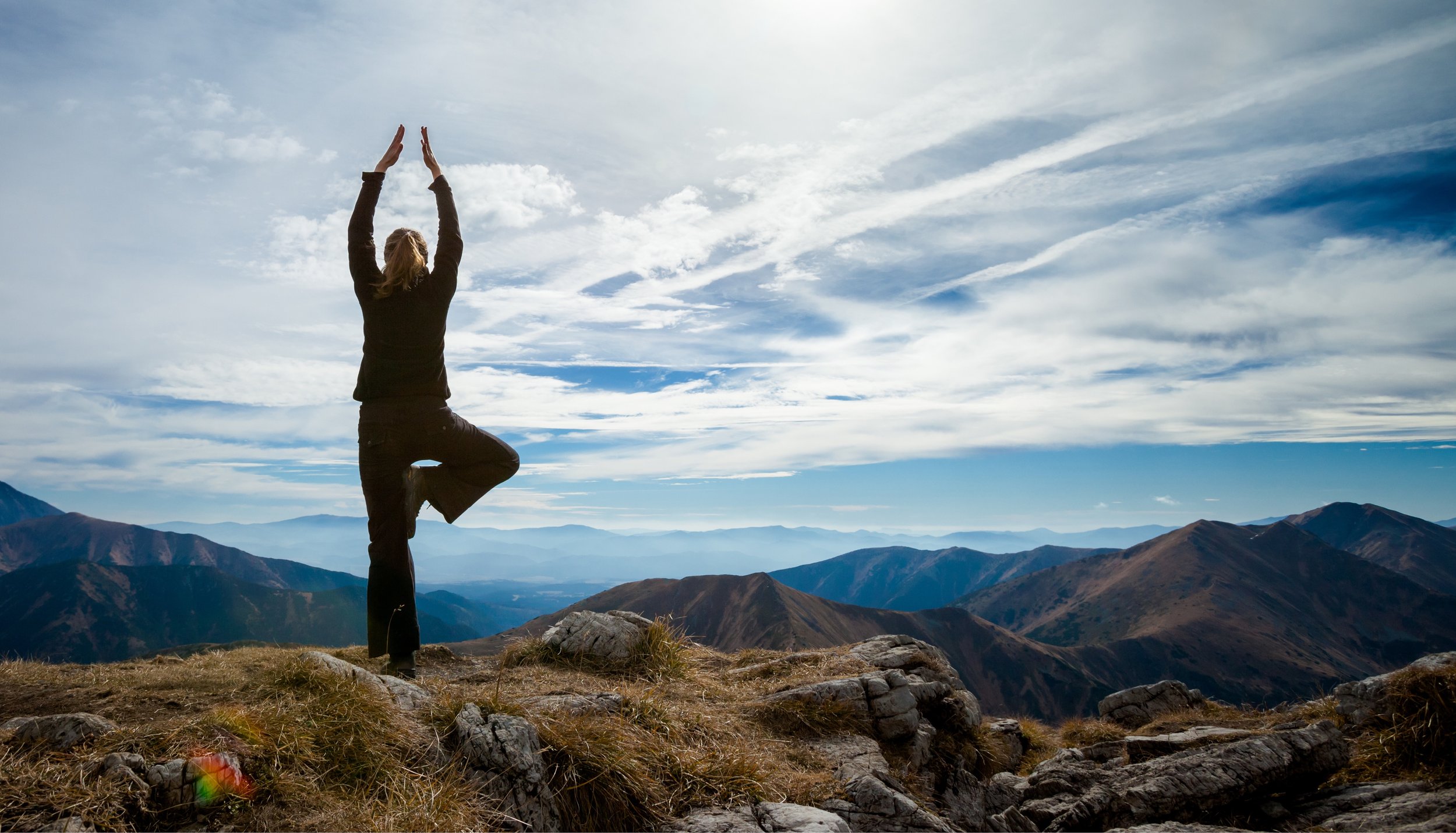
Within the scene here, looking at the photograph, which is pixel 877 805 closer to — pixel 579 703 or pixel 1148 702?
pixel 579 703

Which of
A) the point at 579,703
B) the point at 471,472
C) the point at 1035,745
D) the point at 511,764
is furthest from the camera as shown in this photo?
the point at 1035,745

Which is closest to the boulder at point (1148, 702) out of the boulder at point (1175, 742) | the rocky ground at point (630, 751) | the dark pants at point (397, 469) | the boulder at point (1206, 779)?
the rocky ground at point (630, 751)

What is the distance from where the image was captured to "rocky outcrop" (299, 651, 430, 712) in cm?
599

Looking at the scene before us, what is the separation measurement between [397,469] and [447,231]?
2816 millimetres

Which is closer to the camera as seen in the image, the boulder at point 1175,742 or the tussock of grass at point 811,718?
the tussock of grass at point 811,718

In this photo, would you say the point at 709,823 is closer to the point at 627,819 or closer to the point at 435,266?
the point at 627,819

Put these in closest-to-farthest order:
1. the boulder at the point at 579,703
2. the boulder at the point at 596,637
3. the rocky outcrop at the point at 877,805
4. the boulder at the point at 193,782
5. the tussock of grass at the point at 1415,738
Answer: the boulder at the point at 193,782 → the rocky outcrop at the point at 877,805 → the boulder at the point at 579,703 → the tussock of grass at the point at 1415,738 → the boulder at the point at 596,637

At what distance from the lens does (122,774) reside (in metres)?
4.08

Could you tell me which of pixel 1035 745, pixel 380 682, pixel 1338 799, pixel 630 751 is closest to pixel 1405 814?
pixel 1338 799

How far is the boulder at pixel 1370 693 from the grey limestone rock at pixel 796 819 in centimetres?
808

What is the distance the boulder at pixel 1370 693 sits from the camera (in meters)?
8.91

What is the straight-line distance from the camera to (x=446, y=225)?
7.77 meters

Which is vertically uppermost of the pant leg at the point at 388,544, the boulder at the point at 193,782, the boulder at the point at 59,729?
the pant leg at the point at 388,544

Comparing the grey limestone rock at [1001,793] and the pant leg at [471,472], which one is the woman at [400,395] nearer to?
the pant leg at [471,472]
